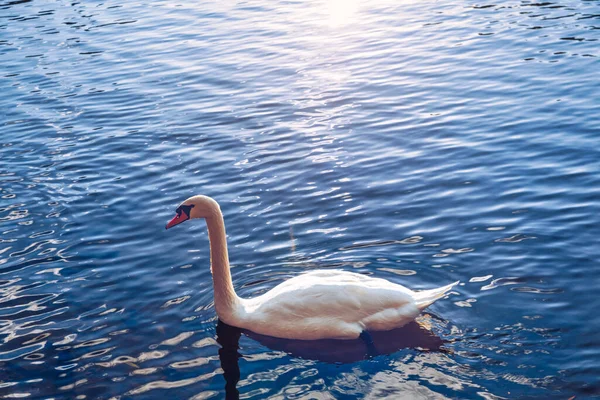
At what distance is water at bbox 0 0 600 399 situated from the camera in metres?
8.50

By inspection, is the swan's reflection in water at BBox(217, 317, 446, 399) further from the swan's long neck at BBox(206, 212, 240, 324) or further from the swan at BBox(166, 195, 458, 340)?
the swan's long neck at BBox(206, 212, 240, 324)

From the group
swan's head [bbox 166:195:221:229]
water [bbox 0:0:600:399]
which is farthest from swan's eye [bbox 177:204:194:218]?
water [bbox 0:0:600:399]

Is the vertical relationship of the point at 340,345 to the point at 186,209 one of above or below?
below

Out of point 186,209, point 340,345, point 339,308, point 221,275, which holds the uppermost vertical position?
point 186,209

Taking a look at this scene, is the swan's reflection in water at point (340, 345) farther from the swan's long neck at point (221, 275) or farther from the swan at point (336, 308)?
the swan's long neck at point (221, 275)

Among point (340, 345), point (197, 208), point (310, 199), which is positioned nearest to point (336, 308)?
point (340, 345)

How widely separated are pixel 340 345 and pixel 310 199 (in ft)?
14.2

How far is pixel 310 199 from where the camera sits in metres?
12.9

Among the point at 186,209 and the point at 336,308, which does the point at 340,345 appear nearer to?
the point at 336,308

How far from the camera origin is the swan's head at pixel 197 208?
9461 millimetres

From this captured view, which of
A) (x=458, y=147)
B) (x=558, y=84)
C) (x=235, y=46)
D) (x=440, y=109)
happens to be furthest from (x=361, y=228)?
(x=235, y=46)

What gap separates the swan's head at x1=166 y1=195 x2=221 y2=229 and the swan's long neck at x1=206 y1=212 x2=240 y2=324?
0.21 ft

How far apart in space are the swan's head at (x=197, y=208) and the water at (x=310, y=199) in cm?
117

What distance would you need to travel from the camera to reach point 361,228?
1160cm
